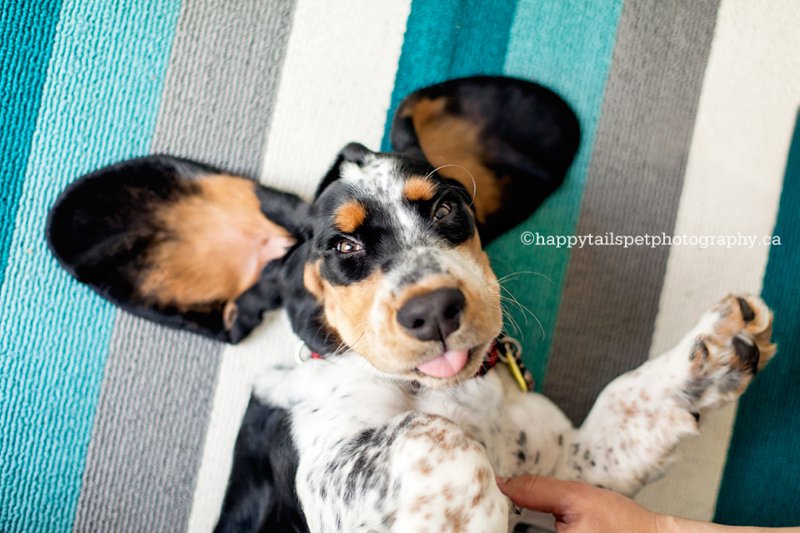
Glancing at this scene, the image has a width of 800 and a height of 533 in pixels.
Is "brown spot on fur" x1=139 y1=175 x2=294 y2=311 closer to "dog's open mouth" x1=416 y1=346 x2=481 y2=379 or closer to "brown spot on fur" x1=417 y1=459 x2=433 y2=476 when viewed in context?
"dog's open mouth" x1=416 y1=346 x2=481 y2=379

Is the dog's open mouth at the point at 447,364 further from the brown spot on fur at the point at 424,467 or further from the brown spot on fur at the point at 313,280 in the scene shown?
the brown spot on fur at the point at 313,280

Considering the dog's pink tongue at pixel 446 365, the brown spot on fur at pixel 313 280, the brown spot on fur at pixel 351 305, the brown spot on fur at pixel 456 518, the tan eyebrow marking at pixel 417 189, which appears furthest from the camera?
the brown spot on fur at pixel 313 280

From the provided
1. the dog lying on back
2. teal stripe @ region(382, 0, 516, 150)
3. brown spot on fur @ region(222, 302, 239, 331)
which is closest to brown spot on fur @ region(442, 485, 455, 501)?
the dog lying on back

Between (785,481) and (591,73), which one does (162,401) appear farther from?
(785,481)

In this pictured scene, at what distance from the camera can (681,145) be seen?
2922mm

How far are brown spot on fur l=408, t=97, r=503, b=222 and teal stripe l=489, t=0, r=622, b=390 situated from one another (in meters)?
0.32

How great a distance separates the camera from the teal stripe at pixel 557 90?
2873mm

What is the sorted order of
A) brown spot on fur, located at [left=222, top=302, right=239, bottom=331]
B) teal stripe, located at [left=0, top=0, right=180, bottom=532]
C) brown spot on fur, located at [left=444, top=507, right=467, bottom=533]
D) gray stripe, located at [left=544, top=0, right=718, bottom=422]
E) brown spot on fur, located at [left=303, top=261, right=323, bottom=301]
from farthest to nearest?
gray stripe, located at [left=544, top=0, right=718, bottom=422] < teal stripe, located at [left=0, top=0, right=180, bottom=532] < brown spot on fur, located at [left=222, top=302, right=239, bottom=331] < brown spot on fur, located at [left=303, top=261, right=323, bottom=301] < brown spot on fur, located at [left=444, top=507, right=467, bottom=533]

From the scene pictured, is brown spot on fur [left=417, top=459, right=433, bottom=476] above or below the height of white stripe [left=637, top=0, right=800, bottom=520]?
below

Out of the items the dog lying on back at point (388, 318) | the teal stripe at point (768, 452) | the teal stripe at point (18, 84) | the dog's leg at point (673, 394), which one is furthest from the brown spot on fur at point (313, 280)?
the teal stripe at point (768, 452)

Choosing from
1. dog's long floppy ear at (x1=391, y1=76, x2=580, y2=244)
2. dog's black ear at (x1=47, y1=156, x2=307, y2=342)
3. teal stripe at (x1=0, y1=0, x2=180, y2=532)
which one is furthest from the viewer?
teal stripe at (x1=0, y1=0, x2=180, y2=532)

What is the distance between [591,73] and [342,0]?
1218mm

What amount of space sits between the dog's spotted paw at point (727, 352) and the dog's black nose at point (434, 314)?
1011mm

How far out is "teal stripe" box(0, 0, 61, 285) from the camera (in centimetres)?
268
